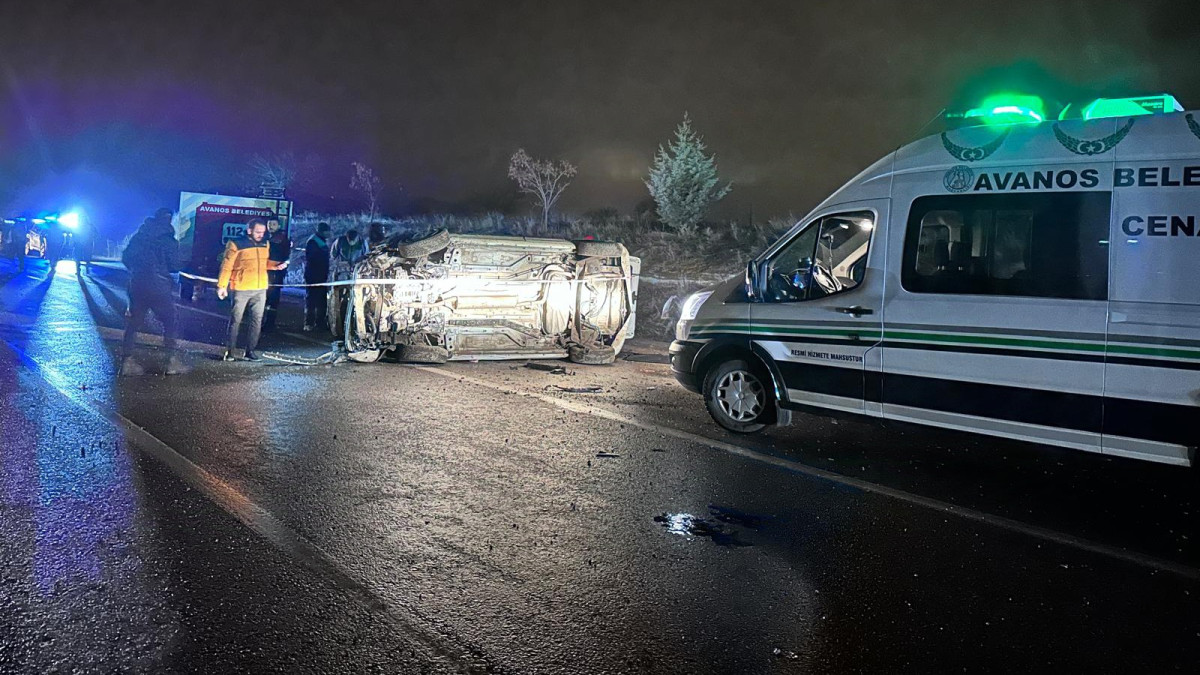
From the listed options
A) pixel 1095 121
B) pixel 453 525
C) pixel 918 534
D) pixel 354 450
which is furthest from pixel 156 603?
pixel 1095 121

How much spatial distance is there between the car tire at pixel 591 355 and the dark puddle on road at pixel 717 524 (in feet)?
19.8

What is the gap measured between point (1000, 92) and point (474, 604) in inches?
197

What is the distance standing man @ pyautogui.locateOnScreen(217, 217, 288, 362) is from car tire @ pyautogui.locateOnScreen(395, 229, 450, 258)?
183cm

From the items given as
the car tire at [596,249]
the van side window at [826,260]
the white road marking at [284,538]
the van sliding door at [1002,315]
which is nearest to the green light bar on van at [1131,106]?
→ the van sliding door at [1002,315]

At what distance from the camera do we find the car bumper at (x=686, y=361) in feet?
23.0

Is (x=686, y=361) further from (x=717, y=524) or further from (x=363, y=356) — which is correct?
(x=363, y=356)

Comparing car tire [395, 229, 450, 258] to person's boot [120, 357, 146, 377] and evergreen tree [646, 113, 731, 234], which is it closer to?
person's boot [120, 357, 146, 377]

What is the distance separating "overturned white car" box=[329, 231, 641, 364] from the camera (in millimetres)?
9797

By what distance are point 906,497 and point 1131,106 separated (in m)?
2.94

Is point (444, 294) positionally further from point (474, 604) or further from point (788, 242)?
point (474, 604)

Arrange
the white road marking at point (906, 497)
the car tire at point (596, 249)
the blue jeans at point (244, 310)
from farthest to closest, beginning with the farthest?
the car tire at point (596, 249) < the blue jeans at point (244, 310) < the white road marking at point (906, 497)

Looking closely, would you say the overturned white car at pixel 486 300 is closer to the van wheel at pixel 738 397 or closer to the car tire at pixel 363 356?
the car tire at pixel 363 356

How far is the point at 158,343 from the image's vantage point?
37.1 ft

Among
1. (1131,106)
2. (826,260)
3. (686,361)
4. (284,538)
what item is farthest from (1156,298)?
(284,538)
